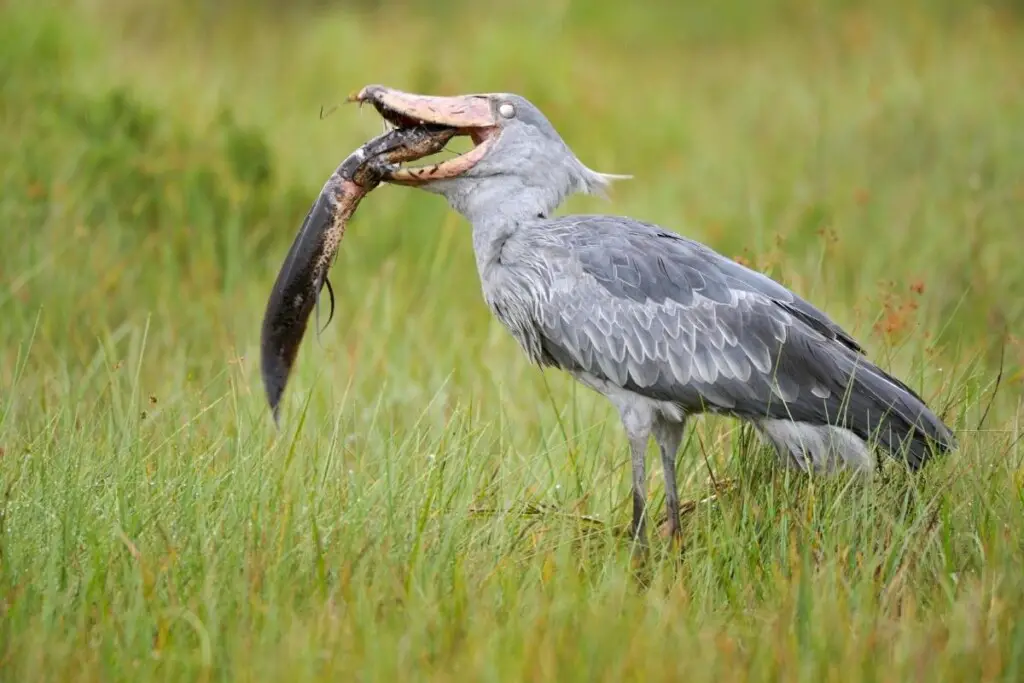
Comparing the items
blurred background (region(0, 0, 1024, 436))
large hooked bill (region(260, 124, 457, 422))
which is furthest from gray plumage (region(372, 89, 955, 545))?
blurred background (region(0, 0, 1024, 436))

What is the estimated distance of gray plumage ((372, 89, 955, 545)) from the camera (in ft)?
13.4

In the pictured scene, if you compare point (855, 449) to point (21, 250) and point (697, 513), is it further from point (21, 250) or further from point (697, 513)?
point (21, 250)

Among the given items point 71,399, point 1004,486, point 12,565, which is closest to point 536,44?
point 71,399

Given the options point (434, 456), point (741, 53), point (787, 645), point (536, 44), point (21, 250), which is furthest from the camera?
point (741, 53)

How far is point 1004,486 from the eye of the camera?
3.97 meters

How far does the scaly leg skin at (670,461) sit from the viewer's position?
4.08 metres

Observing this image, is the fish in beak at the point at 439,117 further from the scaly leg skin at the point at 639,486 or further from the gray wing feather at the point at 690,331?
the scaly leg skin at the point at 639,486

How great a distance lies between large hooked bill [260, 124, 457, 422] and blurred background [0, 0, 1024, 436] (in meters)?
0.34

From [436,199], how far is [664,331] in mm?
3350

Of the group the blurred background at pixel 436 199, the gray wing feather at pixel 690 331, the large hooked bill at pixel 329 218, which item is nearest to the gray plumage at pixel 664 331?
the gray wing feather at pixel 690 331

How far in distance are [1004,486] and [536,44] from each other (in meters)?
6.14

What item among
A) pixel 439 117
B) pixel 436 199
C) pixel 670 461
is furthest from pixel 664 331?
pixel 436 199

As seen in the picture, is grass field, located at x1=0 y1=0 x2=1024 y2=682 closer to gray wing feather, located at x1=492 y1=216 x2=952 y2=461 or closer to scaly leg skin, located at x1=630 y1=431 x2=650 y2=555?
scaly leg skin, located at x1=630 y1=431 x2=650 y2=555

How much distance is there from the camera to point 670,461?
4.23m
